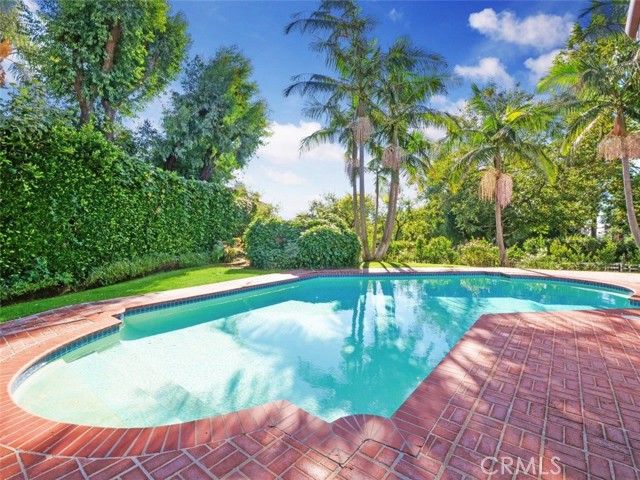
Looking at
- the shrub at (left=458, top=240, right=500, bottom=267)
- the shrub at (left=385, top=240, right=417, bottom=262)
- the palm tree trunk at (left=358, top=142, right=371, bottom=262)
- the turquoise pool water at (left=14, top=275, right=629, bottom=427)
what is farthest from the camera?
the shrub at (left=385, top=240, right=417, bottom=262)

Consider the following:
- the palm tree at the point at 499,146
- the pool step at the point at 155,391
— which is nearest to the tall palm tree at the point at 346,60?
the palm tree at the point at 499,146

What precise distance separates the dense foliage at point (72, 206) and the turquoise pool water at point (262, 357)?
2.74 metres

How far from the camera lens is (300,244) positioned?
40.1 ft

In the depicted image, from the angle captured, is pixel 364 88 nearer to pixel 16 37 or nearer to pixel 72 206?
pixel 72 206

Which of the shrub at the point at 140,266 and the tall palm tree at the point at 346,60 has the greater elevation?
the tall palm tree at the point at 346,60

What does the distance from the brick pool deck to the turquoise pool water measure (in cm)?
70

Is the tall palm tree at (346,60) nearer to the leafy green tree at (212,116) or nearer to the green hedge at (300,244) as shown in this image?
the green hedge at (300,244)

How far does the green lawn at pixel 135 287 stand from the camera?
5.57 metres

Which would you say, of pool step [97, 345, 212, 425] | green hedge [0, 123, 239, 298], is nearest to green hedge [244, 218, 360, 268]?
green hedge [0, 123, 239, 298]

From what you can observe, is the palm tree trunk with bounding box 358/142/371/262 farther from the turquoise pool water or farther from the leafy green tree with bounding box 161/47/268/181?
the leafy green tree with bounding box 161/47/268/181

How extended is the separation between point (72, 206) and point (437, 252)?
14.3m

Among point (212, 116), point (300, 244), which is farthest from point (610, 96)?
point (212, 116)

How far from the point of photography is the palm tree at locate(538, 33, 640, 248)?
31.4 ft

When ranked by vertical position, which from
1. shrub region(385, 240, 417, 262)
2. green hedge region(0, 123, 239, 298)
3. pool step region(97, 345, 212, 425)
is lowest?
Result: pool step region(97, 345, 212, 425)
